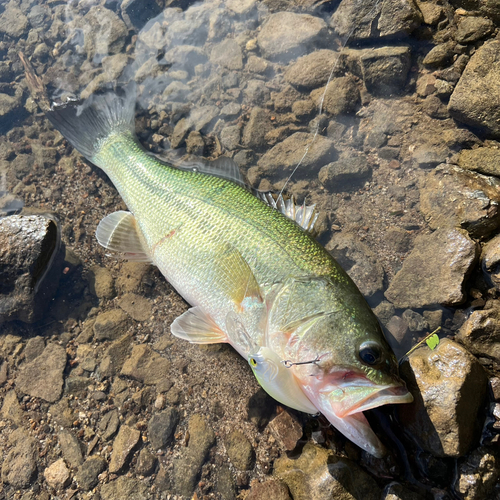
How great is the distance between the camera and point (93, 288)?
363 centimetres

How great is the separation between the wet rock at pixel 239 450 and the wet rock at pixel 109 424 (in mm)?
1027

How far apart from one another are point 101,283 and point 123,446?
161 centimetres

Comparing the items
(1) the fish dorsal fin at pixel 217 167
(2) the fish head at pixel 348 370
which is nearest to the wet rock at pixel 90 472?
(2) the fish head at pixel 348 370

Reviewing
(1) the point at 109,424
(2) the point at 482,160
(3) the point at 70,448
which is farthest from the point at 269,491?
(2) the point at 482,160

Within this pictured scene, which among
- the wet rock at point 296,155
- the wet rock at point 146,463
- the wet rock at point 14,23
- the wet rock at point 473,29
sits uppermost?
the wet rock at point 14,23

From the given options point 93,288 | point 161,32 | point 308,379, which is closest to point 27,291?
point 93,288

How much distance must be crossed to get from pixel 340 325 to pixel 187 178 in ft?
6.37

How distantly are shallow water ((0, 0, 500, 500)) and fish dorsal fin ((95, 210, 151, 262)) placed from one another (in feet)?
0.77

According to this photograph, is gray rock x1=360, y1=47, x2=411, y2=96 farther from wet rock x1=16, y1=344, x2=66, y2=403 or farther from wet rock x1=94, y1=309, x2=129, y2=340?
wet rock x1=16, y1=344, x2=66, y2=403

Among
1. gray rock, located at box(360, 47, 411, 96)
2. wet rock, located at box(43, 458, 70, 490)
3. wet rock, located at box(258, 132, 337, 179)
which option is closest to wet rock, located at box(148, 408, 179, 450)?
wet rock, located at box(43, 458, 70, 490)

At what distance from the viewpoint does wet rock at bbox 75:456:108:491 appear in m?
2.81

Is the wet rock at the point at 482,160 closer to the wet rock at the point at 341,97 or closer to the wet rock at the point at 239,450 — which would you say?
the wet rock at the point at 341,97

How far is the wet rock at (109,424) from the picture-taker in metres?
2.98

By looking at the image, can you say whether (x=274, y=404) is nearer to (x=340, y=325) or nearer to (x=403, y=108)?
(x=340, y=325)
